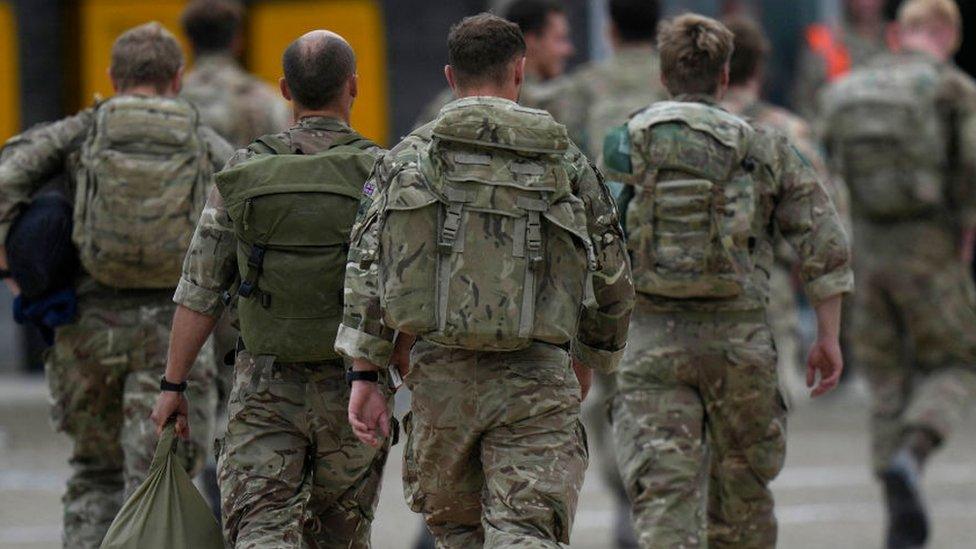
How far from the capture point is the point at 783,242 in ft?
30.6

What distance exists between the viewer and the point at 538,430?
5.78 metres

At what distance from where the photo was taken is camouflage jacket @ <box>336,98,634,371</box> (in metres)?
5.76

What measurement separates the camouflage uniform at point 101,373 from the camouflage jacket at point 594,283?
1.55 meters

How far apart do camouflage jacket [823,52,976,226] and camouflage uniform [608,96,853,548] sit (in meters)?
2.57

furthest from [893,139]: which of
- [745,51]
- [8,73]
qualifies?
[8,73]

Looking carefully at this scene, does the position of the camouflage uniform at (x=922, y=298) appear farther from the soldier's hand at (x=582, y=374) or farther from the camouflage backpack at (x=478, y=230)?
the camouflage backpack at (x=478, y=230)

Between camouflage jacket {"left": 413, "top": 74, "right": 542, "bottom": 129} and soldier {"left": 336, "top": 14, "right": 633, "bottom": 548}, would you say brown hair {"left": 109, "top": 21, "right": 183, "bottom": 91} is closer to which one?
soldier {"left": 336, "top": 14, "right": 633, "bottom": 548}

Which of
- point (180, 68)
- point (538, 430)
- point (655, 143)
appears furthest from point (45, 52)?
point (538, 430)

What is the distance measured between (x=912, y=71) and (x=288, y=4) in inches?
306

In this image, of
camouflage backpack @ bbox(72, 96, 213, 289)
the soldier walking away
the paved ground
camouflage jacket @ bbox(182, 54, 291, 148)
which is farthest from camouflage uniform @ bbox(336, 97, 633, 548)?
camouflage jacket @ bbox(182, 54, 291, 148)

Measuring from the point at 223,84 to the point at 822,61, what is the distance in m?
6.18

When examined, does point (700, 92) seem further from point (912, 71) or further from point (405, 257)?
point (912, 71)

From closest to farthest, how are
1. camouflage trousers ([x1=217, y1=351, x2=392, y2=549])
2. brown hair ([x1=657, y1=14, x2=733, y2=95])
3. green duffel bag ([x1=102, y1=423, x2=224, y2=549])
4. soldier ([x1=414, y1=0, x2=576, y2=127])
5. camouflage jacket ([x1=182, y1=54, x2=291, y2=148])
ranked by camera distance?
green duffel bag ([x1=102, y1=423, x2=224, y2=549]) < camouflage trousers ([x1=217, y1=351, x2=392, y2=549]) < brown hair ([x1=657, y1=14, x2=733, y2=95]) < soldier ([x1=414, y1=0, x2=576, y2=127]) < camouflage jacket ([x1=182, y1=54, x2=291, y2=148])

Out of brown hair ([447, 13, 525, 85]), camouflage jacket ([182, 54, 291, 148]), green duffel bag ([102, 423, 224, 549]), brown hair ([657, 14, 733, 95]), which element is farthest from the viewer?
camouflage jacket ([182, 54, 291, 148])
